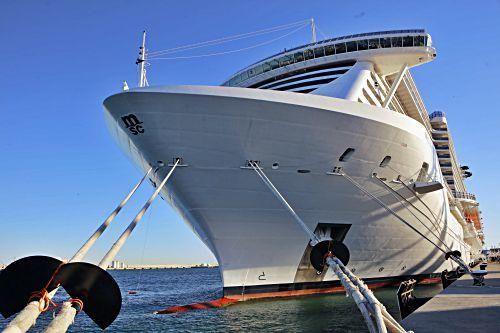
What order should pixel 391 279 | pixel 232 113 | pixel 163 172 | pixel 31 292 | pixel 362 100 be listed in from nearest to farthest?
1. pixel 31 292
2. pixel 232 113
3. pixel 163 172
4. pixel 362 100
5. pixel 391 279

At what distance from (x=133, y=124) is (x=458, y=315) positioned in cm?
889

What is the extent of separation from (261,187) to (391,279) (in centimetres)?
866

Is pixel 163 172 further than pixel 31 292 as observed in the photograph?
Yes

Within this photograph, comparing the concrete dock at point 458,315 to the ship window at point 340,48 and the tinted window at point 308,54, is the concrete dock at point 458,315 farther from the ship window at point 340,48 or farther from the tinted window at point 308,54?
the tinted window at point 308,54

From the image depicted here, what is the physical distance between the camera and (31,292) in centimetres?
361

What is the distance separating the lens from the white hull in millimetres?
10430

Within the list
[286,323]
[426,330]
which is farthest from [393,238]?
[426,330]

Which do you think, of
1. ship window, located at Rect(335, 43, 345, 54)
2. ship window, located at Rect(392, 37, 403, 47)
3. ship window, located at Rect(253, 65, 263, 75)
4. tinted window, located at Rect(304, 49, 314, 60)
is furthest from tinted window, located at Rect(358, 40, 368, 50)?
ship window, located at Rect(253, 65, 263, 75)

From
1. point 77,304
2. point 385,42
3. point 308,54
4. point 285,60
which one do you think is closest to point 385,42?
point 385,42

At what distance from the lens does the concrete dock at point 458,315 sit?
6027mm

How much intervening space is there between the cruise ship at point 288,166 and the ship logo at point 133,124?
35 millimetres

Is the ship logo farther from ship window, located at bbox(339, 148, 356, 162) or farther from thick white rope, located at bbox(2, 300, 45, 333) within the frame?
thick white rope, located at bbox(2, 300, 45, 333)

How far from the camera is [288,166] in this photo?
1141cm

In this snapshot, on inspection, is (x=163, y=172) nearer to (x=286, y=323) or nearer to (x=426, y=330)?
(x=286, y=323)
